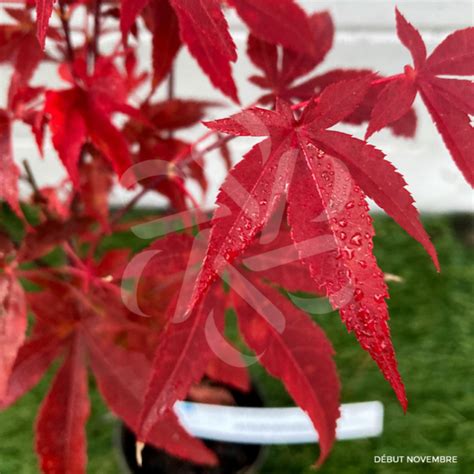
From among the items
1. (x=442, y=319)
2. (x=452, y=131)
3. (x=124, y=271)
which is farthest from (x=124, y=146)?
(x=442, y=319)

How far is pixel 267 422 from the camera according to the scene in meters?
0.64

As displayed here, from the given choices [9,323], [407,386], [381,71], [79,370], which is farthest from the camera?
[407,386]

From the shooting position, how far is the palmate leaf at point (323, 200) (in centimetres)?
24

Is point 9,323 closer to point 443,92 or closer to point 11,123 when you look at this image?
point 11,123

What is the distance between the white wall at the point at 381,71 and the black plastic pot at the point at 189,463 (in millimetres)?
327

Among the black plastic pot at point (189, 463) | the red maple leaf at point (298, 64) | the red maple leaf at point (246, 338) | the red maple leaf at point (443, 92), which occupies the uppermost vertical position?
the red maple leaf at point (298, 64)

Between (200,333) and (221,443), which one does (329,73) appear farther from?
(221,443)

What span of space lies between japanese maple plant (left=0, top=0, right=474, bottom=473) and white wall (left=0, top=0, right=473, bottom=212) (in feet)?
0.88

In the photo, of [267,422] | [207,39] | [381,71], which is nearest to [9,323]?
[207,39]

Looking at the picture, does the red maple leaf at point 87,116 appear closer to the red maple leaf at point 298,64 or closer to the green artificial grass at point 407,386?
the red maple leaf at point 298,64

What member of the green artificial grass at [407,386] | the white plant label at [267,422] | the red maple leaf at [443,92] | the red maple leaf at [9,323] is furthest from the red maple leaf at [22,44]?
the green artificial grass at [407,386]

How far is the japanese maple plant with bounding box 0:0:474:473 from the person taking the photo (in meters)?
0.25

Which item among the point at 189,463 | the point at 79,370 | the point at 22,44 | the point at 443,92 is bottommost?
the point at 189,463

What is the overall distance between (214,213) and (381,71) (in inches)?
23.6
